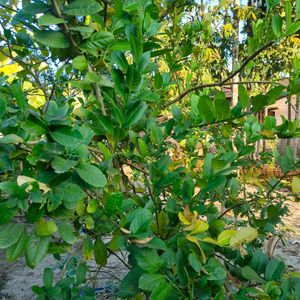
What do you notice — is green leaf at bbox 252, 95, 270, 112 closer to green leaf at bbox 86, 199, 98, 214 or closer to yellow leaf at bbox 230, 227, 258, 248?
yellow leaf at bbox 230, 227, 258, 248

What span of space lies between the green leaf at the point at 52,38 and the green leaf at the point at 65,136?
0.75 ft

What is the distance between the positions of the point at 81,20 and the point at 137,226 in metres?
0.65

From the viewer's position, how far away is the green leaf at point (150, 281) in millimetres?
662

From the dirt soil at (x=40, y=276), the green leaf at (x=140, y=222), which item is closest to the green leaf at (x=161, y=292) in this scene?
the green leaf at (x=140, y=222)

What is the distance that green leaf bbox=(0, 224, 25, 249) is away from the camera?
582mm

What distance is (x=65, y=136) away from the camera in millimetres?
545

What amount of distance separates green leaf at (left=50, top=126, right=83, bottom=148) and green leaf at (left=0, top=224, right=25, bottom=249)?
17 cm

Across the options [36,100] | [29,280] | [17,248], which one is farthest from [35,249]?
[29,280]

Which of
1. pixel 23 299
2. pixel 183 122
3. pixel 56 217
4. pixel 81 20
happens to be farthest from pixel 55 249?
pixel 23 299

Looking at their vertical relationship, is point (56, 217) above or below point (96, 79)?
below

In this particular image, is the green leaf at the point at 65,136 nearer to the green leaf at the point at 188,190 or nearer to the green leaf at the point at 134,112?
the green leaf at the point at 134,112

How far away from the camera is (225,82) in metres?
1.12

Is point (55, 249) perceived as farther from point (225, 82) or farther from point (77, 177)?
point (225, 82)

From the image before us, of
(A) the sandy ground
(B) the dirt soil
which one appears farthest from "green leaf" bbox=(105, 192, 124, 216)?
(A) the sandy ground
